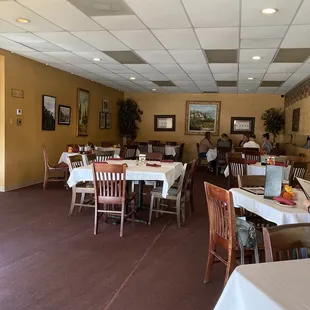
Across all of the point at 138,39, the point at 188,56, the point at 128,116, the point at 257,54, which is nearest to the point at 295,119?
the point at 257,54

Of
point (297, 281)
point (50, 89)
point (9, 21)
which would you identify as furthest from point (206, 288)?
Result: point (50, 89)

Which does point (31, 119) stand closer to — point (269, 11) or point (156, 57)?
point (156, 57)

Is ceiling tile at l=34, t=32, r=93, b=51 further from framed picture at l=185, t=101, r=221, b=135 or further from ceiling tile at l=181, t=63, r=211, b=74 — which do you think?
framed picture at l=185, t=101, r=221, b=135

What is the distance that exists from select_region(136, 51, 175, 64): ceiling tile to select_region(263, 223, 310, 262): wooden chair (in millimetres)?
4978

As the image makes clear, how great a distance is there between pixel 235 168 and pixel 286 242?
4.44 meters

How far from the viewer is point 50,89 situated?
802 centimetres

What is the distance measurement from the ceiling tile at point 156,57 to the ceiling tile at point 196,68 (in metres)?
0.53

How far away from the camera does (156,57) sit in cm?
655

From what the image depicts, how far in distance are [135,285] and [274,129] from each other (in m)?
9.73

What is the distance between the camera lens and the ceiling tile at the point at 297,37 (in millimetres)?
4492

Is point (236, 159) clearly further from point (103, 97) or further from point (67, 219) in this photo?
point (103, 97)

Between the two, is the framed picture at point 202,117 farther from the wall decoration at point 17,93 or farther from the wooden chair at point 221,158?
the wall decoration at point 17,93

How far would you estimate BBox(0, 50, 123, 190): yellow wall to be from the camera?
22.0 ft

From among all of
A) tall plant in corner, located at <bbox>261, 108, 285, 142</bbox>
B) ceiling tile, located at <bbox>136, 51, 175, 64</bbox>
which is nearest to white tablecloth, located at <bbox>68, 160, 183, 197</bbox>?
ceiling tile, located at <bbox>136, 51, 175, 64</bbox>
